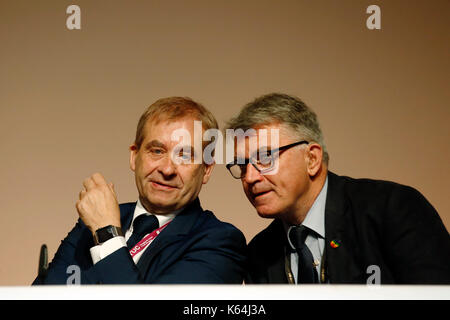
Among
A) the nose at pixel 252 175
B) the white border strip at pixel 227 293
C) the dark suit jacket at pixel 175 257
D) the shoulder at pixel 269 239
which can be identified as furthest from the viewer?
the shoulder at pixel 269 239

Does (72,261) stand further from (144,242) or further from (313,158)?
(313,158)

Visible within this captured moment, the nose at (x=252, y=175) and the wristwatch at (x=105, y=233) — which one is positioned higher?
the nose at (x=252, y=175)

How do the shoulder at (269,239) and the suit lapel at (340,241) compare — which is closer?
the suit lapel at (340,241)

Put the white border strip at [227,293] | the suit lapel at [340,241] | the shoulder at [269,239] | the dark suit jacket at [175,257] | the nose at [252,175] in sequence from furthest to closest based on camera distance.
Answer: the shoulder at [269,239] → the nose at [252,175] → the suit lapel at [340,241] → the dark suit jacket at [175,257] → the white border strip at [227,293]

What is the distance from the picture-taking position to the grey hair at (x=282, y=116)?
5.70ft

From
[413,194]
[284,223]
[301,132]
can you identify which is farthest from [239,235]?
[413,194]

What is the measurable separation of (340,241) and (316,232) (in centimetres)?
11

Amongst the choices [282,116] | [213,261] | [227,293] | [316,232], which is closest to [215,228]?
[213,261]

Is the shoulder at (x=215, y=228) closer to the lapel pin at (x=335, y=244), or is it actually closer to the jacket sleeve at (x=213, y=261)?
the jacket sleeve at (x=213, y=261)

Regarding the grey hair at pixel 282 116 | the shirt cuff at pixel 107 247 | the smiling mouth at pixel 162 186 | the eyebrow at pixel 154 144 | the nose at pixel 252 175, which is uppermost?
the grey hair at pixel 282 116

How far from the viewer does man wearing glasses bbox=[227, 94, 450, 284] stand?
153 cm

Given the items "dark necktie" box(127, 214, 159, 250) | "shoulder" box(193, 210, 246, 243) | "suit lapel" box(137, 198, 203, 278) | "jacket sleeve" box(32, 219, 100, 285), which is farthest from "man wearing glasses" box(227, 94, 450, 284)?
"jacket sleeve" box(32, 219, 100, 285)

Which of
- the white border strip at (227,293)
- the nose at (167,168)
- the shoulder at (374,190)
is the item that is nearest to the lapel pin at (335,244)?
the shoulder at (374,190)
